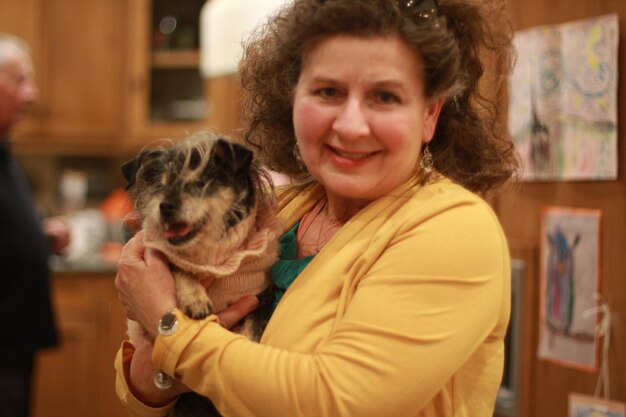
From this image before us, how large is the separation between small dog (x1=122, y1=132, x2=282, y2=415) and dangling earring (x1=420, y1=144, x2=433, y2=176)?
0.30 m

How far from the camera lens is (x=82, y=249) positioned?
15.4 feet

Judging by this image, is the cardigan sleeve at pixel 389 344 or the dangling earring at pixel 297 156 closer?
the cardigan sleeve at pixel 389 344

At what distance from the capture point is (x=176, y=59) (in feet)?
16.7

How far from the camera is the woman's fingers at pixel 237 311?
1415 millimetres

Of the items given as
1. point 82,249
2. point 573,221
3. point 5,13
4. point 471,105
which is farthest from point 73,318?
point 471,105

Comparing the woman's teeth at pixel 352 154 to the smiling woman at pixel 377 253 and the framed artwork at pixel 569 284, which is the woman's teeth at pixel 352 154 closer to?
the smiling woman at pixel 377 253

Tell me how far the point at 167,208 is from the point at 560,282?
1.18 meters

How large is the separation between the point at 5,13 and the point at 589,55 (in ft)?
12.5

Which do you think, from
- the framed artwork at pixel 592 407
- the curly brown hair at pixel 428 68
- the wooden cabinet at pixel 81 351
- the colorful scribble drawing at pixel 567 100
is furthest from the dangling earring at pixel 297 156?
the wooden cabinet at pixel 81 351

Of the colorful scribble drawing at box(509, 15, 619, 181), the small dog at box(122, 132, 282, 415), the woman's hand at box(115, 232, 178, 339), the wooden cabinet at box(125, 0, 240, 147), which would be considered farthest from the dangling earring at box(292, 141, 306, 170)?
the wooden cabinet at box(125, 0, 240, 147)

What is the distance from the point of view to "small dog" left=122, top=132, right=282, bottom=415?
137 centimetres

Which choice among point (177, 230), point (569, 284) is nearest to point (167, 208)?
point (177, 230)

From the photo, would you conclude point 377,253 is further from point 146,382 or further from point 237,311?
point 146,382

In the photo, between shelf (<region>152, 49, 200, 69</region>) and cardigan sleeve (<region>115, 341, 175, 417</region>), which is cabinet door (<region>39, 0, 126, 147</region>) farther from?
cardigan sleeve (<region>115, 341, 175, 417</region>)
